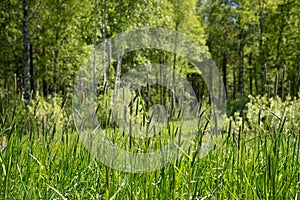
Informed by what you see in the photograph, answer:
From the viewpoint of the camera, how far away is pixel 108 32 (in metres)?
15.4

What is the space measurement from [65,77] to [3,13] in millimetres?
3282

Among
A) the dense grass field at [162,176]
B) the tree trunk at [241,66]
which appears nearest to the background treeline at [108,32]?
the tree trunk at [241,66]

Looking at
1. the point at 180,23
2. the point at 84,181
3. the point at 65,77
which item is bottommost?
the point at 84,181

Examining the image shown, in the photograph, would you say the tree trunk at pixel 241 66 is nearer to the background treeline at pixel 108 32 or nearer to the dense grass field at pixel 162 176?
the background treeline at pixel 108 32

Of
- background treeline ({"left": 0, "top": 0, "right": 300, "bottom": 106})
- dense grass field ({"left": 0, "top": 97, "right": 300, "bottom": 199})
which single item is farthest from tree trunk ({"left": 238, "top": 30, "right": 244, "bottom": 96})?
dense grass field ({"left": 0, "top": 97, "right": 300, "bottom": 199})

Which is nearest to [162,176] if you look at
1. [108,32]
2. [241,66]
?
[108,32]

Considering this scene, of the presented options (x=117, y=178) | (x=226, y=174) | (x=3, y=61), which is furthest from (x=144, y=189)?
(x=3, y=61)

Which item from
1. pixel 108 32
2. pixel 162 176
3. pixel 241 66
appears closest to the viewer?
pixel 162 176

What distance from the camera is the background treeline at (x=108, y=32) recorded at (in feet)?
45.6

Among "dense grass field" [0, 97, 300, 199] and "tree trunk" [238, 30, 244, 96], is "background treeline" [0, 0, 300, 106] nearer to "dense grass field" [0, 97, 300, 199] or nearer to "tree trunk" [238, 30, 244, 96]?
"tree trunk" [238, 30, 244, 96]

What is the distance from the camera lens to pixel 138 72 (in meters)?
16.5

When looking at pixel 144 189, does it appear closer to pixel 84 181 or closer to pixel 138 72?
pixel 84 181

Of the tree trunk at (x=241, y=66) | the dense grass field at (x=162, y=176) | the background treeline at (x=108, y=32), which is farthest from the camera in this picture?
the tree trunk at (x=241, y=66)

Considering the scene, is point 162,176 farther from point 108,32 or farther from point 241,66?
point 241,66
